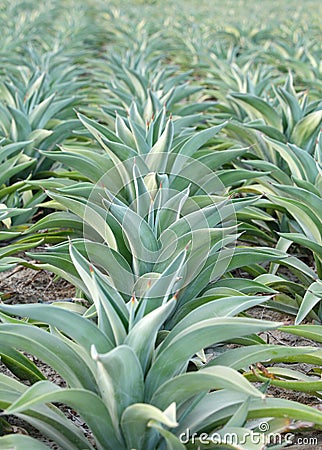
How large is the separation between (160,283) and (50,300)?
0.95 meters

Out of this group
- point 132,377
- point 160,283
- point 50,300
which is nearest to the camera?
point 132,377

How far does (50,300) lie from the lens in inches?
85.9

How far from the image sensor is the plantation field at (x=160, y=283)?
1.19m

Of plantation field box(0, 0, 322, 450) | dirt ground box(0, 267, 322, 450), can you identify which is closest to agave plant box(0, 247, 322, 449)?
plantation field box(0, 0, 322, 450)

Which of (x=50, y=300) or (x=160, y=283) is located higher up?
(x=160, y=283)

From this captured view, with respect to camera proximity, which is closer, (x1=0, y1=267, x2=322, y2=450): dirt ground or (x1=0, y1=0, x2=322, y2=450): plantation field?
(x1=0, y1=0, x2=322, y2=450): plantation field

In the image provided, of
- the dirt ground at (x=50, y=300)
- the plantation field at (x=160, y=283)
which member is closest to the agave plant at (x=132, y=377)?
the plantation field at (x=160, y=283)

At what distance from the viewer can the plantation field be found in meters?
1.19

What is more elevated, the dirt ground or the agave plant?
the agave plant

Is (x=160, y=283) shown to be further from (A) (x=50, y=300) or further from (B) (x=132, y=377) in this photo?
(A) (x=50, y=300)

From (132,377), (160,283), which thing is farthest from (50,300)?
(132,377)

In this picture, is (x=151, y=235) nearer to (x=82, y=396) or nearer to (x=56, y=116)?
(x=82, y=396)

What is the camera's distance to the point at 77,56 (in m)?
5.53

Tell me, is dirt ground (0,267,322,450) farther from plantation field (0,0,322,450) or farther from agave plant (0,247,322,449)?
agave plant (0,247,322,449)
